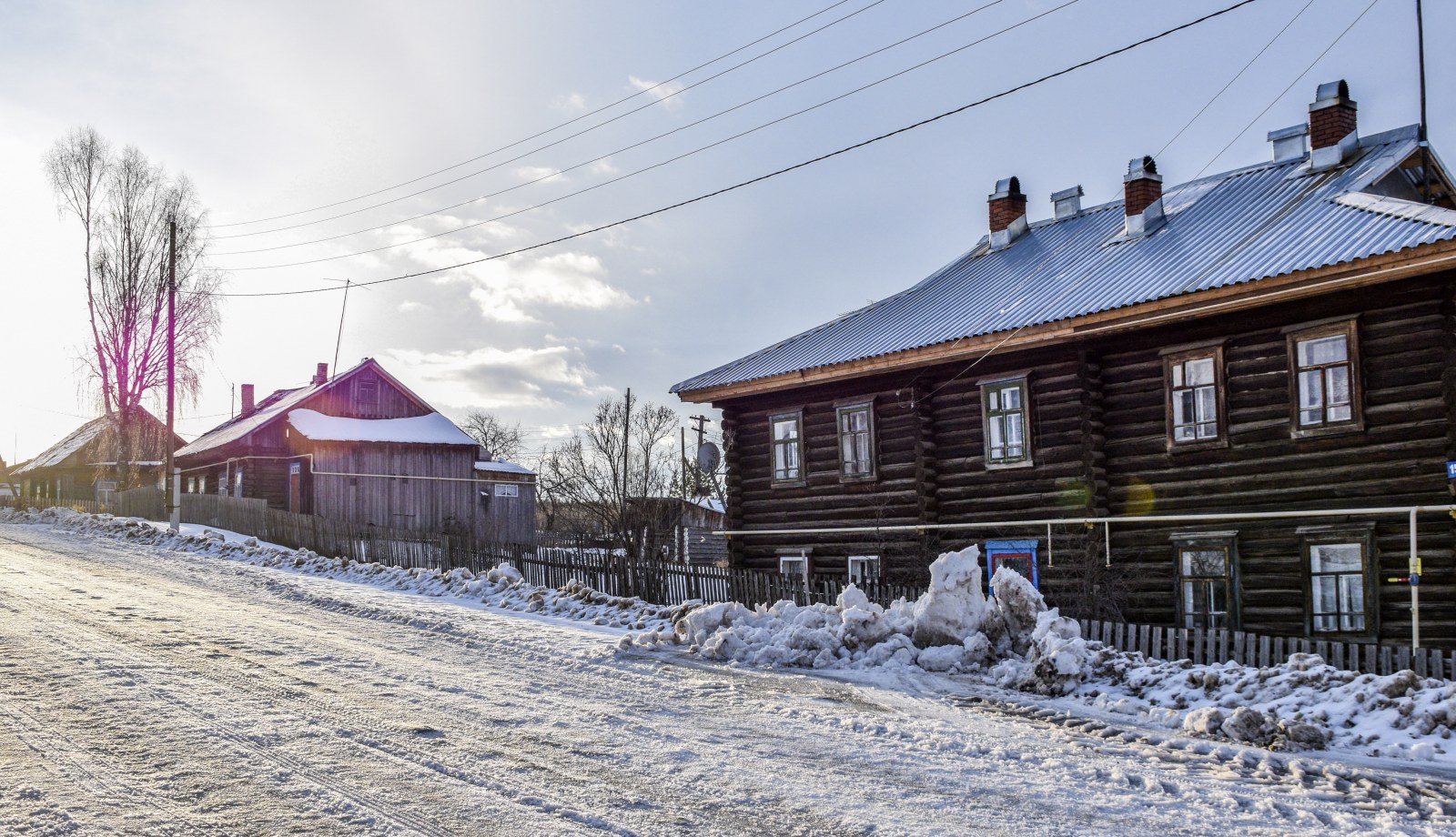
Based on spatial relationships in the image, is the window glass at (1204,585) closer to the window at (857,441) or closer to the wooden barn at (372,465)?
the window at (857,441)

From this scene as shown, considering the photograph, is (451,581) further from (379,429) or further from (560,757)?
(379,429)

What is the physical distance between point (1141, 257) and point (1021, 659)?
9.43 meters

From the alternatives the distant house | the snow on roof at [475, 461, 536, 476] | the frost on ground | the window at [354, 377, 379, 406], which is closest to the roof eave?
the frost on ground

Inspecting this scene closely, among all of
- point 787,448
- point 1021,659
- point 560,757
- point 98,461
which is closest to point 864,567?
point 787,448

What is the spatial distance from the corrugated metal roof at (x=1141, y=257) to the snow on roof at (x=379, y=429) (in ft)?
65.3

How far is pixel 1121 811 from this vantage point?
6953 mm

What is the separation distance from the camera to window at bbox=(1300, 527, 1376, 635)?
1505 cm

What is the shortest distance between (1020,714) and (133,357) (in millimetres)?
40698

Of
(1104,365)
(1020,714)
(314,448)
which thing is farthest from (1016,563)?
(314,448)

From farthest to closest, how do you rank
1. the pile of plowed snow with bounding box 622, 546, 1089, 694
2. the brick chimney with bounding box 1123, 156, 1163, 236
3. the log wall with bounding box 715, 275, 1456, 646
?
the brick chimney with bounding box 1123, 156, 1163, 236 → the log wall with bounding box 715, 275, 1456, 646 → the pile of plowed snow with bounding box 622, 546, 1089, 694

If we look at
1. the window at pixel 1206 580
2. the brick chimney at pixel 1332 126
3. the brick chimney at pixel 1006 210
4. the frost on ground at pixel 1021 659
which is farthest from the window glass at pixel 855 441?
Answer: the brick chimney at pixel 1332 126

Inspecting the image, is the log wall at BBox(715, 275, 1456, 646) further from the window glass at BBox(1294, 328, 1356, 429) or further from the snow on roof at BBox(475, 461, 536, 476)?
the snow on roof at BBox(475, 461, 536, 476)

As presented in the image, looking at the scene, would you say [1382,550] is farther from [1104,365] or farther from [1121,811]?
[1121,811]

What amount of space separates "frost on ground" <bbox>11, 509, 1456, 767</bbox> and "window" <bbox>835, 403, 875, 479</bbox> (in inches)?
252
